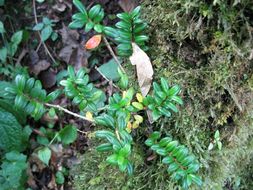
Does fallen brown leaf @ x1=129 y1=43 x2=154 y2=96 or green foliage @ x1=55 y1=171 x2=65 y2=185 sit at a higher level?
fallen brown leaf @ x1=129 y1=43 x2=154 y2=96

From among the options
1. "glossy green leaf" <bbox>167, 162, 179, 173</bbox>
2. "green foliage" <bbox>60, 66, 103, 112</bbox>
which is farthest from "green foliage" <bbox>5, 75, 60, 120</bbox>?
"glossy green leaf" <bbox>167, 162, 179, 173</bbox>

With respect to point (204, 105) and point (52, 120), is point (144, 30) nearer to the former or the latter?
point (204, 105)

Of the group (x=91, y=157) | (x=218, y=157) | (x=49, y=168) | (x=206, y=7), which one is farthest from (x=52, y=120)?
(x=206, y=7)

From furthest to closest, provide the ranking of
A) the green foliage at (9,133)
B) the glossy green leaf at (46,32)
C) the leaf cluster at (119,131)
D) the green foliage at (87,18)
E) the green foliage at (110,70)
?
1. the glossy green leaf at (46,32)
2. the green foliage at (110,70)
3. the green foliage at (9,133)
4. the green foliage at (87,18)
5. the leaf cluster at (119,131)

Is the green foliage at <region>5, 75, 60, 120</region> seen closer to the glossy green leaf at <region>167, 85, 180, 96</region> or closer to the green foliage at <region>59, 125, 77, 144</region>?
the glossy green leaf at <region>167, 85, 180, 96</region>

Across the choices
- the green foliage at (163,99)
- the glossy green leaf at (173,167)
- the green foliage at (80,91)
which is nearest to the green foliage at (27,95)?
the green foliage at (80,91)

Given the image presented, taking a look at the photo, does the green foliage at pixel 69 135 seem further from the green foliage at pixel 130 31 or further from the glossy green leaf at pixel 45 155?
the green foliage at pixel 130 31

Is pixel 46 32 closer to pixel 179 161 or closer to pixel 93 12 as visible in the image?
pixel 93 12
